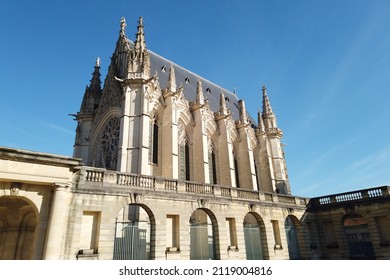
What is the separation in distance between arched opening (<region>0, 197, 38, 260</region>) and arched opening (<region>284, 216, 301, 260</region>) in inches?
570

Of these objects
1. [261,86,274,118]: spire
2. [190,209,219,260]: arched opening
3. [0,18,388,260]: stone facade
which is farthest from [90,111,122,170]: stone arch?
[261,86,274,118]: spire

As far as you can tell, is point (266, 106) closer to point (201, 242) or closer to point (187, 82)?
point (187, 82)

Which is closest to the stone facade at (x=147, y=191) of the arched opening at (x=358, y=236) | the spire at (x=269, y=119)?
the spire at (x=269, y=119)

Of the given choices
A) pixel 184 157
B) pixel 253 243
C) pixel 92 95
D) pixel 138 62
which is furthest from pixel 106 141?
pixel 253 243

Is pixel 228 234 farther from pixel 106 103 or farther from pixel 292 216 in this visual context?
pixel 106 103

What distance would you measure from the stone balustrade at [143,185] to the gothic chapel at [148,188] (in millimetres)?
45

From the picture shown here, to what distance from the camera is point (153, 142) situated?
2123 centimetres

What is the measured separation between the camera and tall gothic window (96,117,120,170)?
71.8 feet

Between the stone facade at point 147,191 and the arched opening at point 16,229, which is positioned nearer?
the stone facade at point 147,191

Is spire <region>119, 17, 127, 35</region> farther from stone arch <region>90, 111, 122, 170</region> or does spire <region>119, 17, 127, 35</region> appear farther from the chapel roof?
stone arch <region>90, 111, 122, 170</region>

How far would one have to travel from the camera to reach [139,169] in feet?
55.4

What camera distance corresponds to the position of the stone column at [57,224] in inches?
349

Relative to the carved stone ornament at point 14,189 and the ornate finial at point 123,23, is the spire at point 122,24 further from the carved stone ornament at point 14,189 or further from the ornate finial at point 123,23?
the carved stone ornament at point 14,189
